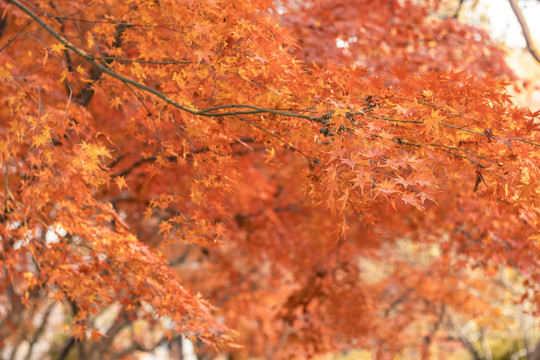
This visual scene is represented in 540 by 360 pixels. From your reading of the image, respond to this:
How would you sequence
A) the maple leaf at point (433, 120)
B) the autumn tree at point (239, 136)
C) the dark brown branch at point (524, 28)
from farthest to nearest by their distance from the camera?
the dark brown branch at point (524, 28) < the autumn tree at point (239, 136) < the maple leaf at point (433, 120)

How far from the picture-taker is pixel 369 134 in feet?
8.70

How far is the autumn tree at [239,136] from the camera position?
114 inches

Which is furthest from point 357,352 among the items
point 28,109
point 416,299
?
point 28,109

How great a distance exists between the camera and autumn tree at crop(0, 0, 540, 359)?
114 inches

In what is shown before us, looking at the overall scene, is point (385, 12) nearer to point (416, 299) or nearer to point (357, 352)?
point (416, 299)

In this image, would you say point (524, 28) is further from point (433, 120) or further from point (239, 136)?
point (239, 136)

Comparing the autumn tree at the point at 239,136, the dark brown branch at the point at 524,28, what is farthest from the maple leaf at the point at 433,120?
the dark brown branch at the point at 524,28

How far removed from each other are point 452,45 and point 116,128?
19.3 feet

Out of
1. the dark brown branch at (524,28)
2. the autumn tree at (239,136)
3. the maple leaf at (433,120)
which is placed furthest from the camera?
the dark brown branch at (524,28)

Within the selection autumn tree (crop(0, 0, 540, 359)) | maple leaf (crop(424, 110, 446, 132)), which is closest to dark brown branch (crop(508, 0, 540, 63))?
autumn tree (crop(0, 0, 540, 359))

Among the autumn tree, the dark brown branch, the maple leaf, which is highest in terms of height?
the dark brown branch

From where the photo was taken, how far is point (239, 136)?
5.54 m

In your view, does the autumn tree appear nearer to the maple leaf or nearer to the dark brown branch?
the maple leaf

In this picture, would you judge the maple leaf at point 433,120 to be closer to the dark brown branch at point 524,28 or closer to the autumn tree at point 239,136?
the autumn tree at point 239,136
